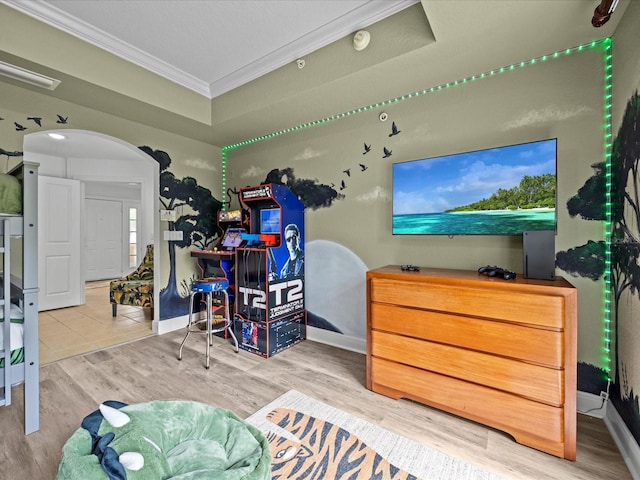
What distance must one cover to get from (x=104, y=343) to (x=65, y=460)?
2430 millimetres

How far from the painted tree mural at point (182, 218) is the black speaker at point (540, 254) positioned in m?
3.50

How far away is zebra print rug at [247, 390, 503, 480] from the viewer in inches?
57.6

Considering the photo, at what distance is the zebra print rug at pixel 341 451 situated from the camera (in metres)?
1.46

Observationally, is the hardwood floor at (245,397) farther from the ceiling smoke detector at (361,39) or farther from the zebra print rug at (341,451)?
the ceiling smoke detector at (361,39)

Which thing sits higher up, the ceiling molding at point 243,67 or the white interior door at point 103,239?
the ceiling molding at point 243,67

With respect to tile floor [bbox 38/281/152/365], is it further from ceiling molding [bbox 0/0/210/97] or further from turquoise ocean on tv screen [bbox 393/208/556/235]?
turquoise ocean on tv screen [bbox 393/208/556/235]

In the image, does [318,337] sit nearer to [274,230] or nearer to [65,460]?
[274,230]

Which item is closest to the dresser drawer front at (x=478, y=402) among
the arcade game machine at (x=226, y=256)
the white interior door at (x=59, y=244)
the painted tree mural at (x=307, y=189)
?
the painted tree mural at (x=307, y=189)

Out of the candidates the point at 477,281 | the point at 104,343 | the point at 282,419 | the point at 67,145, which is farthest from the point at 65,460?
the point at 67,145

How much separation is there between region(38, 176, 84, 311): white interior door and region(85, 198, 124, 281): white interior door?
2485 mm

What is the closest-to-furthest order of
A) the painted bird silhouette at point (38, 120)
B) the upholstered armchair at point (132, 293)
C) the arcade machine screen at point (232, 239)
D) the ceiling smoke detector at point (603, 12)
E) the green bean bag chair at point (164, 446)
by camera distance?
1. the green bean bag chair at point (164, 446)
2. the ceiling smoke detector at point (603, 12)
3. the painted bird silhouette at point (38, 120)
4. the arcade machine screen at point (232, 239)
5. the upholstered armchair at point (132, 293)

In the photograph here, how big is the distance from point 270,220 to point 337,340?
1491 millimetres

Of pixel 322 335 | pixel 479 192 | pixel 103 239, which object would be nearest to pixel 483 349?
pixel 479 192

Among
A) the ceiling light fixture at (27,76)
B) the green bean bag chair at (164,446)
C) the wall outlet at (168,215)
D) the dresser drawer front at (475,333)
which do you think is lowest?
the green bean bag chair at (164,446)
